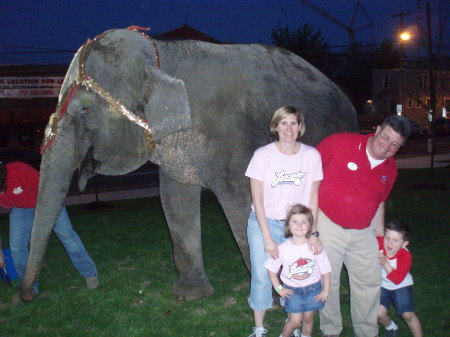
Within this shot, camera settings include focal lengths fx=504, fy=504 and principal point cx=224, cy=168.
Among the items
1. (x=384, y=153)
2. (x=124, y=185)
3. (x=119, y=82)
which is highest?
(x=119, y=82)

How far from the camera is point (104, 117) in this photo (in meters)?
3.74

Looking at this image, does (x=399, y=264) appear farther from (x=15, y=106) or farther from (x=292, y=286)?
(x=15, y=106)

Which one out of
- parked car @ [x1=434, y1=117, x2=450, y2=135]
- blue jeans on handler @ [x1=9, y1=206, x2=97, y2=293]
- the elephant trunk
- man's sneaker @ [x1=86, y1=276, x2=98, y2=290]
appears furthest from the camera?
parked car @ [x1=434, y1=117, x2=450, y2=135]

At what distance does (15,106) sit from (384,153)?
77.5 ft

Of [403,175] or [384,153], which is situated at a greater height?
[384,153]

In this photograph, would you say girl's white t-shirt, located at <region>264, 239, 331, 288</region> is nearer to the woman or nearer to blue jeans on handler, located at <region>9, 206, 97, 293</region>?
the woman

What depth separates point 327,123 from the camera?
14.1 ft

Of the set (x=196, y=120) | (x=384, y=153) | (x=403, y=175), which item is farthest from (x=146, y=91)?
(x=403, y=175)

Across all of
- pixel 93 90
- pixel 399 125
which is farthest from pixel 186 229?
pixel 399 125

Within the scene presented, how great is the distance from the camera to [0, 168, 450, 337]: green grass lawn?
175 inches

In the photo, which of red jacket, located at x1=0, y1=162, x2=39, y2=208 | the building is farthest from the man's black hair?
the building

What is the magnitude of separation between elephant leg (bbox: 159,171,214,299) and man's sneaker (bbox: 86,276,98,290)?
1044mm

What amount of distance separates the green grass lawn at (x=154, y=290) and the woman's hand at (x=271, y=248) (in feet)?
3.66

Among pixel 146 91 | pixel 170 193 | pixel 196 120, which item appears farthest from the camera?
pixel 170 193
